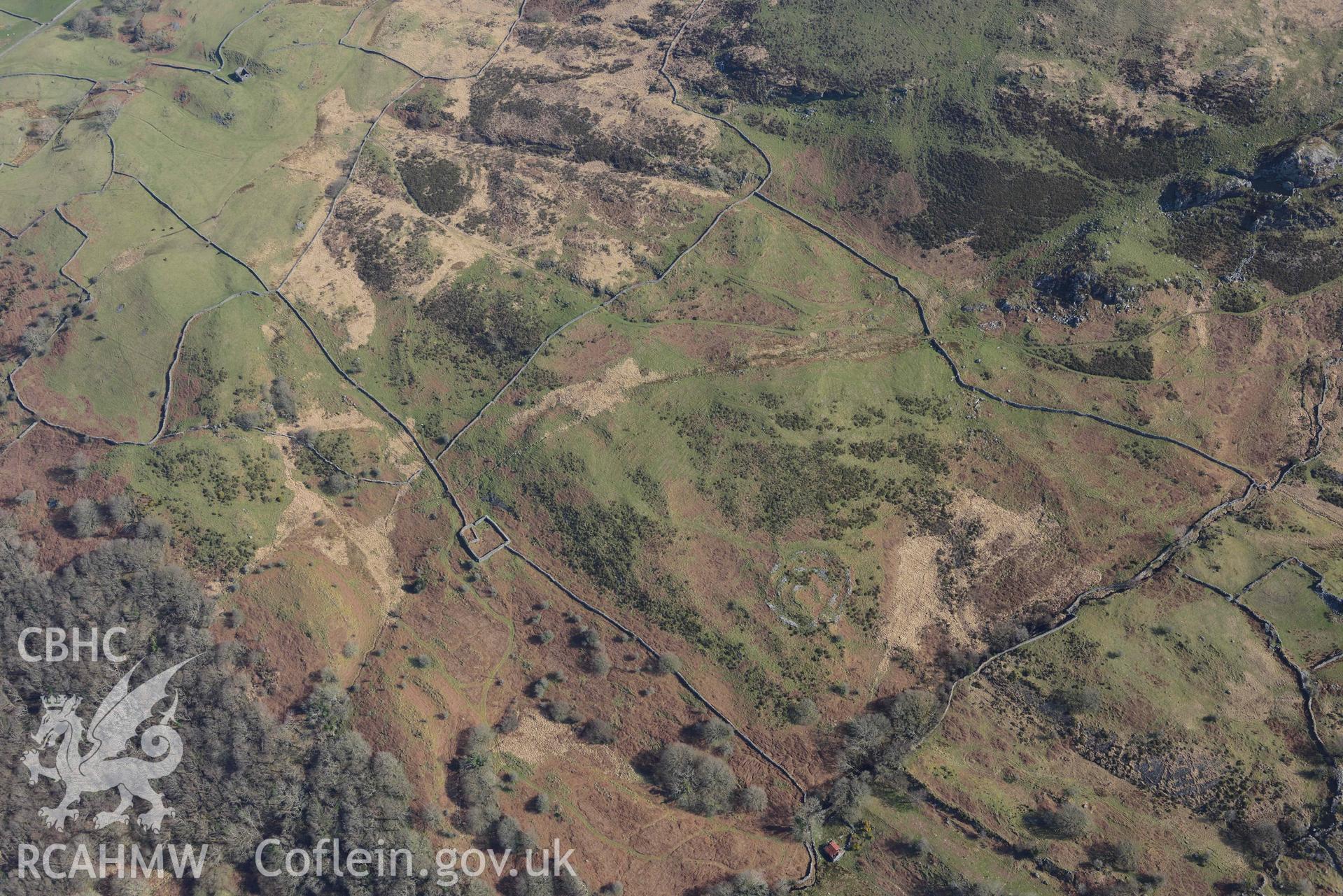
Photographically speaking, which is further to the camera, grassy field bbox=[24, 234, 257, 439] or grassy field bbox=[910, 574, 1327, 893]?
grassy field bbox=[24, 234, 257, 439]

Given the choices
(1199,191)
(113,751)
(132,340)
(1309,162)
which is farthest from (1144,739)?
(132,340)

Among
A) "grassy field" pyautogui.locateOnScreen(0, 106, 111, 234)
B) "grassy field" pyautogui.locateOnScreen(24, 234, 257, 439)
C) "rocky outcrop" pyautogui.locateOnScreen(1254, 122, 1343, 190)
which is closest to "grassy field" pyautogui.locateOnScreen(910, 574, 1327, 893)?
"rocky outcrop" pyautogui.locateOnScreen(1254, 122, 1343, 190)

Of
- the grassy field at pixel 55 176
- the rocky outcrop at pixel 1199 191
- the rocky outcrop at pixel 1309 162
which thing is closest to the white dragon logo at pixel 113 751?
the grassy field at pixel 55 176

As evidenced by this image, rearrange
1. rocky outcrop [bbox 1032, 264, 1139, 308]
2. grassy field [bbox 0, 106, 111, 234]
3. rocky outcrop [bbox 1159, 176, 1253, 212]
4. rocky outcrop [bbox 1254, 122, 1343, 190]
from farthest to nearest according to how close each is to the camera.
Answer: grassy field [bbox 0, 106, 111, 234] → rocky outcrop [bbox 1159, 176, 1253, 212] → rocky outcrop [bbox 1032, 264, 1139, 308] → rocky outcrop [bbox 1254, 122, 1343, 190]

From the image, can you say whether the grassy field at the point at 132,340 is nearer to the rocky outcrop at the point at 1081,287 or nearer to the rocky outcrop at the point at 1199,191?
the rocky outcrop at the point at 1081,287

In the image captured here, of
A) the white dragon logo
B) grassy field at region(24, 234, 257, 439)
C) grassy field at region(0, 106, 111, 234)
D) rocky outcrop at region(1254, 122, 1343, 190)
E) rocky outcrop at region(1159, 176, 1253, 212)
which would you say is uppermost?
rocky outcrop at region(1254, 122, 1343, 190)

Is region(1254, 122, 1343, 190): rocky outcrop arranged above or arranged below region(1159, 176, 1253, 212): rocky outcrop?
above

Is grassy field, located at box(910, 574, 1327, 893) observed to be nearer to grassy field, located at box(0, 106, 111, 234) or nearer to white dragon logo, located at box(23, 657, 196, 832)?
white dragon logo, located at box(23, 657, 196, 832)

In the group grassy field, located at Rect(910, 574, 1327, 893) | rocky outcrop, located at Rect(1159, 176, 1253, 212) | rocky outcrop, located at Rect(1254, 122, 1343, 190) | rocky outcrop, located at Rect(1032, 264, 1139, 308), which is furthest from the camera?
rocky outcrop, located at Rect(1159, 176, 1253, 212)
